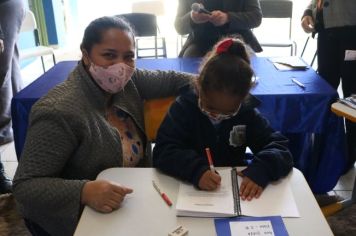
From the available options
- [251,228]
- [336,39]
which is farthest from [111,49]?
[336,39]

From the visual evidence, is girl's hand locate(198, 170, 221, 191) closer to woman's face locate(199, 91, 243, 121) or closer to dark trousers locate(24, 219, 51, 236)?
woman's face locate(199, 91, 243, 121)

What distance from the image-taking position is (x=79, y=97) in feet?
3.40

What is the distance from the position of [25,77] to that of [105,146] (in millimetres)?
3535

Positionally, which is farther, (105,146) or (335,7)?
(335,7)

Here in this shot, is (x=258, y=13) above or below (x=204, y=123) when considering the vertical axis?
above

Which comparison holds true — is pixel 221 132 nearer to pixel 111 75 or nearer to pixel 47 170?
pixel 111 75

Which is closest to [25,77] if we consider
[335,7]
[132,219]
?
[335,7]

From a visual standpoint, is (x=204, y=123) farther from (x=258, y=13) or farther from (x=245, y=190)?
(x=258, y=13)

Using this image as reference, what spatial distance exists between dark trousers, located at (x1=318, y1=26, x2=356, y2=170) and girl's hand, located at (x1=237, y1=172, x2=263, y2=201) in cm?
130

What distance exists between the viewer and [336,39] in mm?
2074

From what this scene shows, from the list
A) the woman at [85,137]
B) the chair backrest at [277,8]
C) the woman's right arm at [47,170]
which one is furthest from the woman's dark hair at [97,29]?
the chair backrest at [277,8]

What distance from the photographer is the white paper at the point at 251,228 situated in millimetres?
764

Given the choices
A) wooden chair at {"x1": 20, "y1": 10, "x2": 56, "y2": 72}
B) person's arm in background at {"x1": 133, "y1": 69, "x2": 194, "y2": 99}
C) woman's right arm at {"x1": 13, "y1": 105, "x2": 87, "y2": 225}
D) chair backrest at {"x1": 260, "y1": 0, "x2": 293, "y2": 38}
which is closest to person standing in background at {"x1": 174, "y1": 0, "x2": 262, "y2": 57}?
person's arm in background at {"x1": 133, "y1": 69, "x2": 194, "y2": 99}

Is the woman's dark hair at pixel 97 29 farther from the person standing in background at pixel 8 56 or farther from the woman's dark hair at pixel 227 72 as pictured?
the person standing in background at pixel 8 56
